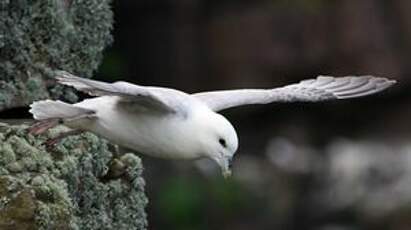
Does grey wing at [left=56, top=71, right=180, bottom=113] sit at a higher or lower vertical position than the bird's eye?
higher

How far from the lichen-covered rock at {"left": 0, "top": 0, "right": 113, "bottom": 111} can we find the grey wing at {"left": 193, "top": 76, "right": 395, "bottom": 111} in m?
0.49

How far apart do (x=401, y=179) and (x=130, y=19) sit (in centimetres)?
209

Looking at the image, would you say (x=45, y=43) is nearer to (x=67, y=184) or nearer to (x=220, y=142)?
(x=67, y=184)

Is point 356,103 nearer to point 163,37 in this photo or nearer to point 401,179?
point 401,179

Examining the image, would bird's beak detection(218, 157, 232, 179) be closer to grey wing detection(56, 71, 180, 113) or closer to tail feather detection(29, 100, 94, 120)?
grey wing detection(56, 71, 180, 113)

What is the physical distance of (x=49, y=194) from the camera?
3912 millimetres

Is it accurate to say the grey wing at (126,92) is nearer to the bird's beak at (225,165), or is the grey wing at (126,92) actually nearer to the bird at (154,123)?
the bird at (154,123)

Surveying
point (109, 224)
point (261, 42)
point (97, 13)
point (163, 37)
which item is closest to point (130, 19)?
point (163, 37)

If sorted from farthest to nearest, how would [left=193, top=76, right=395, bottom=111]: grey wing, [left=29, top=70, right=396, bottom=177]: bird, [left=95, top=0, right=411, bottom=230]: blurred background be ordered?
[left=95, top=0, right=411, bottom=230]: blurred background
[left=193, top=76, right=395, bottom=111]: grey wing
[left=29, top=70, right=396, bottom=177]: bird

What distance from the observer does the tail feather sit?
410cm

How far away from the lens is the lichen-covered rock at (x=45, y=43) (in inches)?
182

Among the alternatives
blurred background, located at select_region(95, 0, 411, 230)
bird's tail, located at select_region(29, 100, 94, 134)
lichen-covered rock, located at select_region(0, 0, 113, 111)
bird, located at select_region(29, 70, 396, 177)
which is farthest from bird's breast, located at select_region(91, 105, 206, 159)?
blurred background, located at select_region(95, 0, 411, 230)

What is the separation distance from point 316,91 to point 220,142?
1158mm

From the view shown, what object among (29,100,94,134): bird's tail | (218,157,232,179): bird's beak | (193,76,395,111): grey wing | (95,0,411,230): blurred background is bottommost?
(95,0,411,230): blurred background
